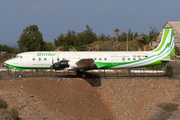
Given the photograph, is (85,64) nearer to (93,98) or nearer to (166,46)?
(93,98)

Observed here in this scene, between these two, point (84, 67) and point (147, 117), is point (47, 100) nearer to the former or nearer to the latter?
point (84, 67)

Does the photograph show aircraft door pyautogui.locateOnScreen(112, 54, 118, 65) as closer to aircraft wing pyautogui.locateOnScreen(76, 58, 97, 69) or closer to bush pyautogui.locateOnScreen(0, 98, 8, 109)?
aircraft wing pyautogui.locateOnScreen(76, 58, 97, 69)

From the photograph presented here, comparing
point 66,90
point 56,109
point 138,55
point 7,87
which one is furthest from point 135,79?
point 7,87

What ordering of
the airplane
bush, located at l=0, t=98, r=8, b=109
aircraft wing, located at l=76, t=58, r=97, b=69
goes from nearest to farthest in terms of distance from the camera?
bush, located at l=0, t=98, r=8, b=109
aircraft wing, located at l=76, t=58, r=97, b=69
the airplane

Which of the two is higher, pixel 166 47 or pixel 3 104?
pixel 166 47

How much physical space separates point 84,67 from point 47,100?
24.1 ft

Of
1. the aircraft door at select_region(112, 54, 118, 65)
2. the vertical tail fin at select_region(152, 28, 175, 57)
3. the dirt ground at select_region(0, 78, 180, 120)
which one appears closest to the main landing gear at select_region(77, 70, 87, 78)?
the dirt ground at select_region(0, 78, 180, 120)

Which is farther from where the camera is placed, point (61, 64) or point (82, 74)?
point (82, 74)

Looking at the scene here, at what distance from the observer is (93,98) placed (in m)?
24.7

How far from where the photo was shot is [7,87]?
77.2 ft

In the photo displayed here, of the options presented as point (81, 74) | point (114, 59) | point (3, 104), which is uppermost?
point (114, 59)

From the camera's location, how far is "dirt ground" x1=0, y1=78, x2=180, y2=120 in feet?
69.1

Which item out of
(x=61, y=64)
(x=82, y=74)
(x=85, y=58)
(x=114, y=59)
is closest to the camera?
(x=61, y=64)

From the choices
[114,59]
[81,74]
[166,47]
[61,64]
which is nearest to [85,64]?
[81,74]
